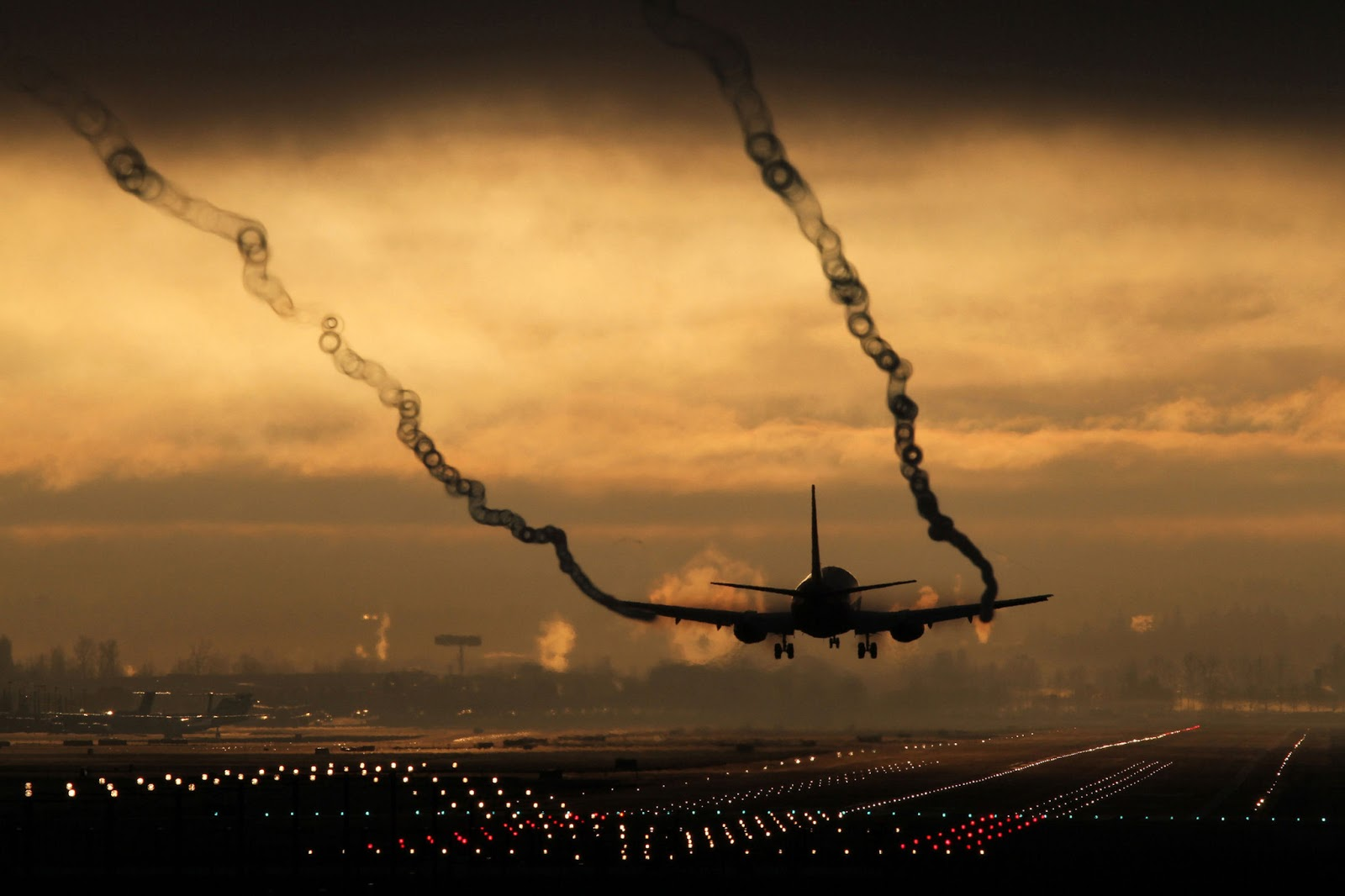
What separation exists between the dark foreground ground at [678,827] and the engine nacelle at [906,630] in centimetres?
1345

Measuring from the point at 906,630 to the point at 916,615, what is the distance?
5.32ft

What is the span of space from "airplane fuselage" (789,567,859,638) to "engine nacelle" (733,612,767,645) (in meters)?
5.33

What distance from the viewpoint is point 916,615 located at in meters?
121

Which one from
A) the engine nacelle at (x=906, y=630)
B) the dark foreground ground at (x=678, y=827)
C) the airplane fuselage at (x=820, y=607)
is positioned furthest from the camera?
the engine nacelle at (x=906, y=630)

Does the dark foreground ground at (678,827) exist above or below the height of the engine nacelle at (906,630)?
below

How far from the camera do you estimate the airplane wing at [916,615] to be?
387 feet

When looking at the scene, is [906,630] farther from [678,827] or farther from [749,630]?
[678,827]

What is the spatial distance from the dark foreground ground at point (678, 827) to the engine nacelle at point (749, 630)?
13328 millimetres

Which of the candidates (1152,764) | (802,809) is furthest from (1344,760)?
(802,809)

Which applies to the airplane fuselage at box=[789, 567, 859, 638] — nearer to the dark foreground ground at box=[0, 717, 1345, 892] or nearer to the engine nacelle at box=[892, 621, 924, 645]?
the engine nacelle at box=[892, 621, 924, 645]

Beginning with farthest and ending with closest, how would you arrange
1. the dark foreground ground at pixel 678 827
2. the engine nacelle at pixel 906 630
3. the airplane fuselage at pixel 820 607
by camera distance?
the engine nacelle at pixel 906 630
the airplane fuselage at pixel 820 607
the dark foreground ground at pixel 678 827

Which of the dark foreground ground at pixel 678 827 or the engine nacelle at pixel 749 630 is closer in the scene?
the dark foreground ground at pixel 678 827

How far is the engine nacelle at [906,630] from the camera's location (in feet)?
394

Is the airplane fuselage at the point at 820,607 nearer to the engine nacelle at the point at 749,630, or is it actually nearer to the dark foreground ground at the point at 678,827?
the engine nacelle at the point at 749,630
